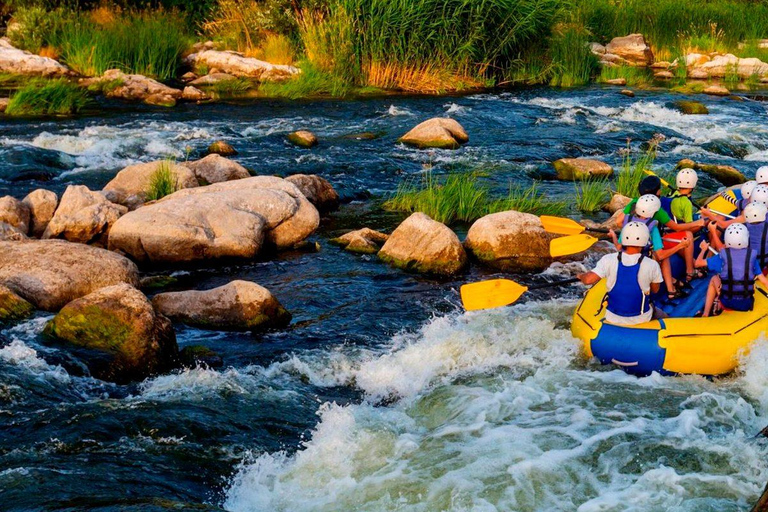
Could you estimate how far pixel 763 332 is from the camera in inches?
228

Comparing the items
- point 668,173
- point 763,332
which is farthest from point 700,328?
point 668,173

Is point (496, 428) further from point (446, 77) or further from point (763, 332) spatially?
point (446, 77)

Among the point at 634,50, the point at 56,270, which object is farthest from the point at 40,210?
the point at 634,50

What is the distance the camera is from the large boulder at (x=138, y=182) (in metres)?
8.86

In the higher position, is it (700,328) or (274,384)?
(700,328)

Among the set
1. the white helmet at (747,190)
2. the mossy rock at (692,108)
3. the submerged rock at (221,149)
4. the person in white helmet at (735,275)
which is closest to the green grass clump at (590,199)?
the white helmet at (747,190)

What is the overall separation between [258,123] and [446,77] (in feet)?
14.1

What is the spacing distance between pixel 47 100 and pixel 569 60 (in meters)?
10.1

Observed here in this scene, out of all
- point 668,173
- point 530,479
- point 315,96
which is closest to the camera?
point 530,479

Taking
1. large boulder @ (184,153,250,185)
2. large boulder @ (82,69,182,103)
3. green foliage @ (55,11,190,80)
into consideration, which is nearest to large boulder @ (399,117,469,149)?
large boulder @ (184,153,250,185)

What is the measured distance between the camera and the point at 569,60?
17.6 meters

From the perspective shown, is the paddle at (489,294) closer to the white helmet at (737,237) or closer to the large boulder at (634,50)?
the white helmet at (737,237)

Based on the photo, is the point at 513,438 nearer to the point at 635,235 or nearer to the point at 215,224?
the point at 635,235

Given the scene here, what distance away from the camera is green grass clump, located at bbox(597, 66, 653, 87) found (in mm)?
17641
